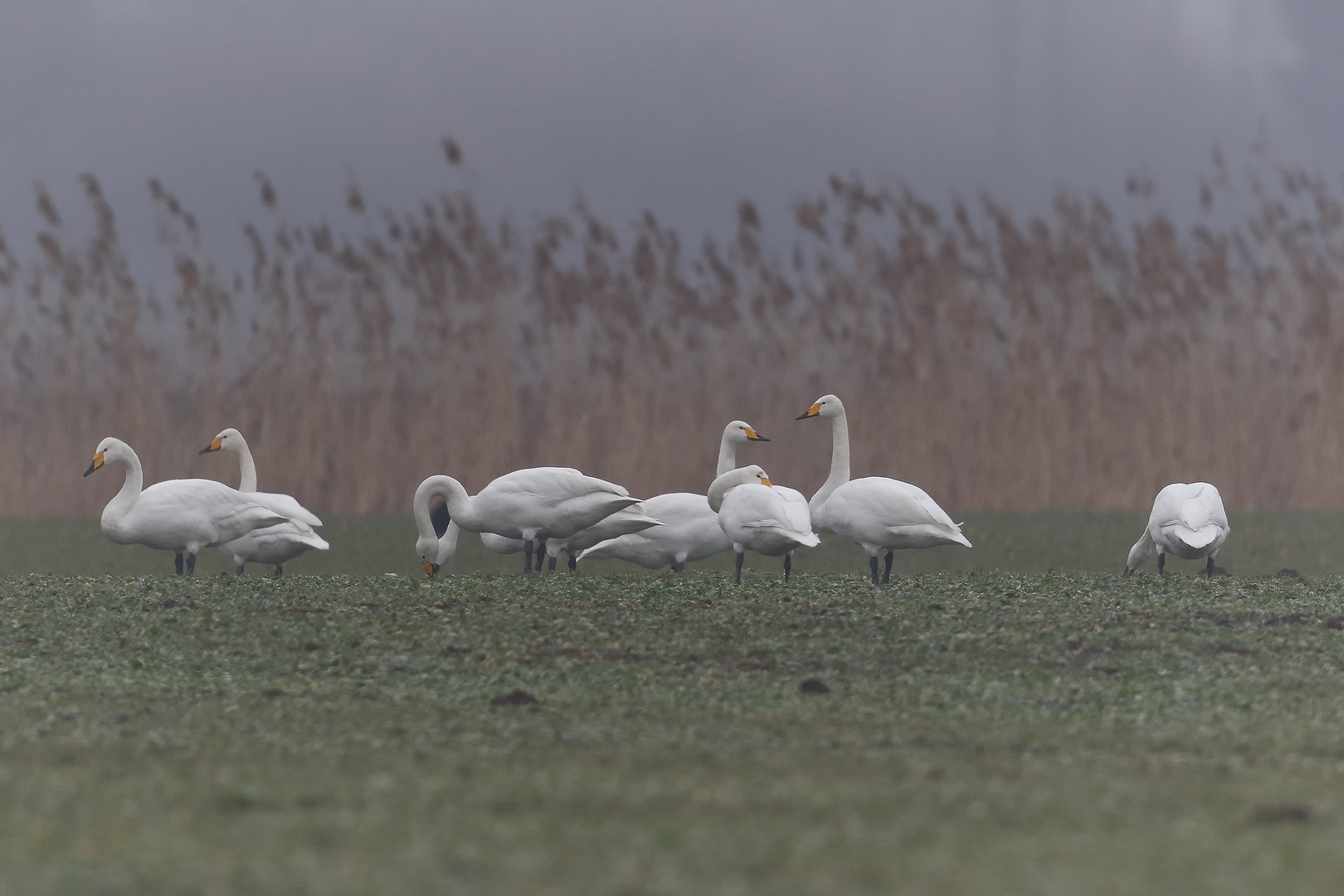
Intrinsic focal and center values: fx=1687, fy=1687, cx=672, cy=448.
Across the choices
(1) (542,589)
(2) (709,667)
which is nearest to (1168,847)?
(2) (709,667)

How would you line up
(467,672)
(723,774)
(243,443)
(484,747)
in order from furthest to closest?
(243,443) → (467,672) → (484,747) → (723,774)

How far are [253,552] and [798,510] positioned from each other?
13.8 ft

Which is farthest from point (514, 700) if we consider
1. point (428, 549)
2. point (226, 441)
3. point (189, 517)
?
point (226, 441)

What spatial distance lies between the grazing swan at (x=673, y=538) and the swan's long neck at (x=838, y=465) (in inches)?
41.1

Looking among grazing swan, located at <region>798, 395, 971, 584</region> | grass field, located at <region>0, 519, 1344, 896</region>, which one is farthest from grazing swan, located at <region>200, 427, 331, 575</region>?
grazing swan, located at <region>798, 395, 971, 584</region>

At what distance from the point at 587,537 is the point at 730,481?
1.26 m

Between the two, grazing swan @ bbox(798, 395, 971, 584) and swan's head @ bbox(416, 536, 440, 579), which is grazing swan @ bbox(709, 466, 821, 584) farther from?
swan's head @ bbox(416, 536, 440, 579)

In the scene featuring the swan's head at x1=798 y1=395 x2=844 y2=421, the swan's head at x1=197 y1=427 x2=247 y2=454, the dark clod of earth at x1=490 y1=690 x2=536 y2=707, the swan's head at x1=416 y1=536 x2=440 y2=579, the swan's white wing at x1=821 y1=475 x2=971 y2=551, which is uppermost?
the swan's head at x1=798 y1=395 x2=844 y2=421

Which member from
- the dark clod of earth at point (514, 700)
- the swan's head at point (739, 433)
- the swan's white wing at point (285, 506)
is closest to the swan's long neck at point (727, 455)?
the swan's head at point (739, 433)

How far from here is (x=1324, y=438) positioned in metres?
18.9

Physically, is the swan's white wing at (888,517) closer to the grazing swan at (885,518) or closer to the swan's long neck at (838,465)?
the grazing swan at (885,518)

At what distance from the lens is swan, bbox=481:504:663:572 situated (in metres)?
12.6

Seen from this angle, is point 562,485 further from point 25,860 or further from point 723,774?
point 25,860

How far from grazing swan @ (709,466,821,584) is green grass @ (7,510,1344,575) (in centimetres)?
216
